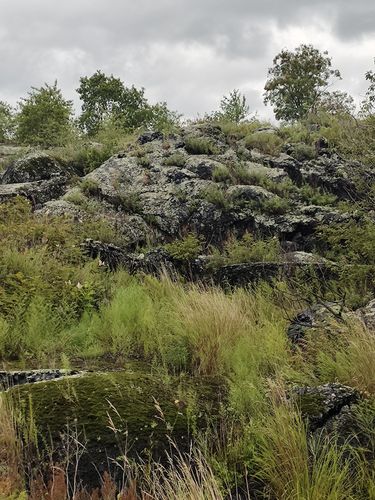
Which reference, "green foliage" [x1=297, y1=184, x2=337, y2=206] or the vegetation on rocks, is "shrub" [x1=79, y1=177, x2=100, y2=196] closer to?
the vegetation on rocks

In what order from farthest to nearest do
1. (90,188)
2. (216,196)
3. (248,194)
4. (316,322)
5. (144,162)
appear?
1. (144,162)
2. (90,188)
3. (248,194)
4. (216,196)
5. (316,322)

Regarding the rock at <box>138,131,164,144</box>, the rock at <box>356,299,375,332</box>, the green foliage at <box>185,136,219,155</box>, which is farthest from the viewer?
the rock at <box>138,131,164,144</box>

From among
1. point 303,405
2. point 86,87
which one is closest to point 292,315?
point 303,405

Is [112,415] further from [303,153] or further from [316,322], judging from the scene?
[303,153]

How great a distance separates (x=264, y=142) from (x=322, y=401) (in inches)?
483

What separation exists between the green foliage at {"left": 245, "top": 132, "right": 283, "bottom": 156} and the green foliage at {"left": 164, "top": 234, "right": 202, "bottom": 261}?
5.53 meters

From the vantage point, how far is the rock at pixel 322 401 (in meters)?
3.23

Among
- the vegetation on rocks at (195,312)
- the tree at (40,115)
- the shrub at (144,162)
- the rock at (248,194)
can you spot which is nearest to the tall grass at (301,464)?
the vegetation on rocks at (195,312)

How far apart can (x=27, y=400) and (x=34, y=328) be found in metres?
2.16

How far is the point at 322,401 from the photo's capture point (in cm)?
334

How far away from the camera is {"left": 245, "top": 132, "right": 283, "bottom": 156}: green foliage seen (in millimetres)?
14398

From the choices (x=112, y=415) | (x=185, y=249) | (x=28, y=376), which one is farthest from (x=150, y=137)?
(x=112, y=415)

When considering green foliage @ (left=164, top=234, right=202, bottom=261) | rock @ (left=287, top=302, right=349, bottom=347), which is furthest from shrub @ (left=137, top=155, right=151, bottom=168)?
rock @ (left=287, top=302, right=349, bottom=347)

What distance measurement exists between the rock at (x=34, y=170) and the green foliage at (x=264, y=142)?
5461mm
